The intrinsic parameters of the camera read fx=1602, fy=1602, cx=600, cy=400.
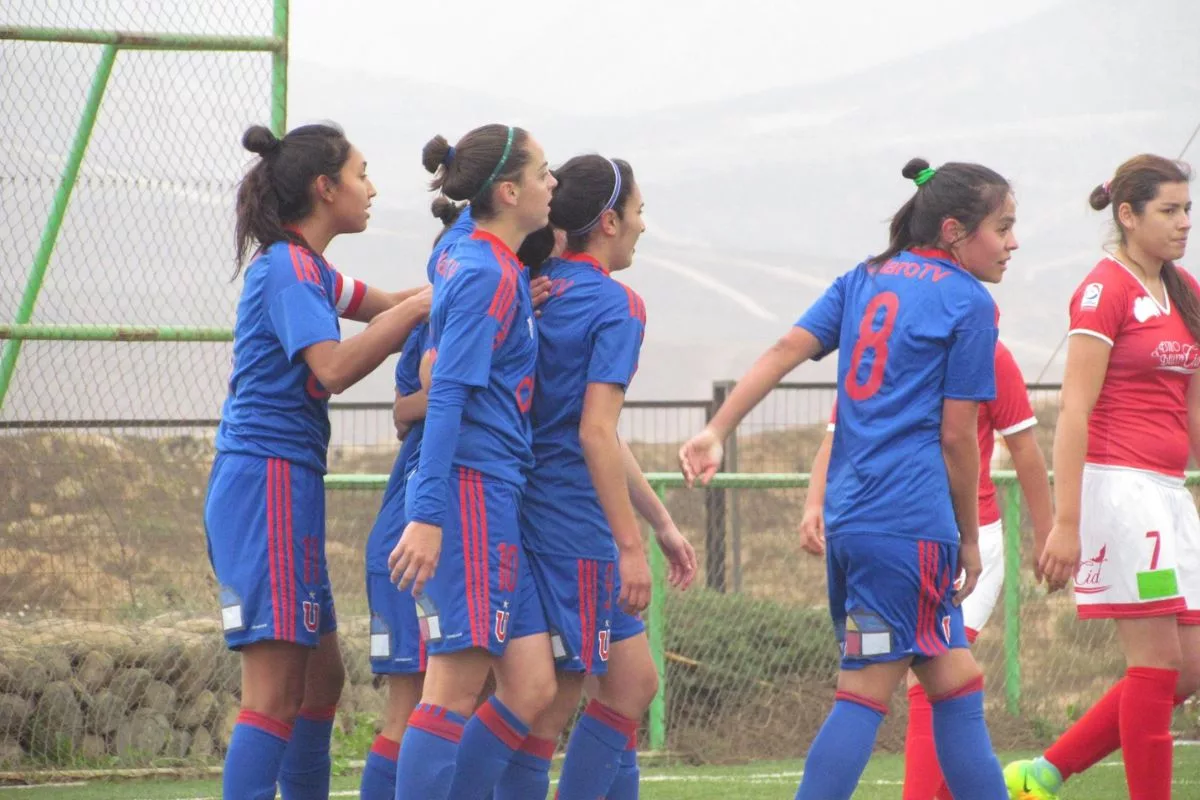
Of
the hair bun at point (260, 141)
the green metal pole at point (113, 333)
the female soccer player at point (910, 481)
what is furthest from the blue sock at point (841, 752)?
the green metal pole at point (113, 333)

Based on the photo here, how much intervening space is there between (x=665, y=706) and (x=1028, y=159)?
875 inches

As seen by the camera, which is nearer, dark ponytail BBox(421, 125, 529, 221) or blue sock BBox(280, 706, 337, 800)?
dark ponytail BBox(421, 125, 529, 221)

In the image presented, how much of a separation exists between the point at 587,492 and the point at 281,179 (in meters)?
1.13

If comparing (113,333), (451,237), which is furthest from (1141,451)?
(113,333)

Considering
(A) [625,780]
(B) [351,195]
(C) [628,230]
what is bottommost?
(A) [625,780]

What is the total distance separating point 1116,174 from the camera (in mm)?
4895

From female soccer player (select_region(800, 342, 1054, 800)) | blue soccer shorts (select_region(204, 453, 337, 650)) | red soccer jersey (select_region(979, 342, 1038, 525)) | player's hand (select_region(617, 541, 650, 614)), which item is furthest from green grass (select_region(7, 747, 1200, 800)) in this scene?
blue soccer shorts (select_region(204, 453, 337, 650))

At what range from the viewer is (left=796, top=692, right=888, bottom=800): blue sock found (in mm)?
3666

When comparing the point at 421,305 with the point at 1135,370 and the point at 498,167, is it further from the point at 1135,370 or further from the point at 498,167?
the point at 1135,370

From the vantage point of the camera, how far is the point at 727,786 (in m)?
6.43

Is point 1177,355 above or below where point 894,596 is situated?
above

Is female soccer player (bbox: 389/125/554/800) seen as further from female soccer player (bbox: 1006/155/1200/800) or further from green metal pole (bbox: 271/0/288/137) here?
green metal pole (bbox: 271/0/288/137)

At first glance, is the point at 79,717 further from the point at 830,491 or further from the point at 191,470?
the point at 830,491

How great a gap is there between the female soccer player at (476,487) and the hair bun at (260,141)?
0.51 metres
